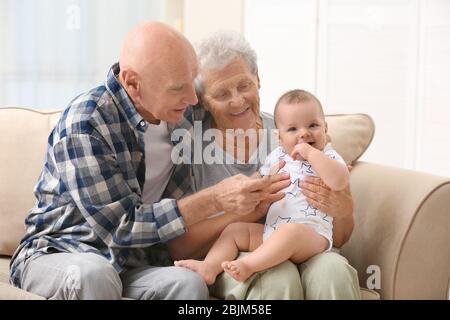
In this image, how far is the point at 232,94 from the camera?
1.91 meters

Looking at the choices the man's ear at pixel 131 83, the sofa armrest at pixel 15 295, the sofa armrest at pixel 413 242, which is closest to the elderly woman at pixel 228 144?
the sofa armrest at pixel 413 242

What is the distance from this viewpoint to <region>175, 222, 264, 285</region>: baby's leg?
171 cm

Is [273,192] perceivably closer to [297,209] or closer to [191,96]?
[297,209]

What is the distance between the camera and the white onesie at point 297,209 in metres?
1.75

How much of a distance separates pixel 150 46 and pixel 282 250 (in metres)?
0.59

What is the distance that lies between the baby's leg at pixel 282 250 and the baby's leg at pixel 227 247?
0.09 m

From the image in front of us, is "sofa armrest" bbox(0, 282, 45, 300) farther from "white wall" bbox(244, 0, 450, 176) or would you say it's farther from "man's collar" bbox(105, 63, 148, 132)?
"white wall" bbox(244, 0, 450, 176)

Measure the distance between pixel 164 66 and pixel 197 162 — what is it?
0.98ft

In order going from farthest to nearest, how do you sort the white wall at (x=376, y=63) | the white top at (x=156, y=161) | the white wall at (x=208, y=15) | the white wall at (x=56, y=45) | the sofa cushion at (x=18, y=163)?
the white wall at (x=208, y=15), the white wall at (x=56, y=45), the white wall at (x=376, y=63), the sofa cushion at (x=18, y=163), the white top at (x=156, y=161)

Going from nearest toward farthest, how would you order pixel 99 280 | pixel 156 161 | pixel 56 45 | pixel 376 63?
pixel 99 280 < pixel 156 161 < pixel 376 63 < pixel 56 45

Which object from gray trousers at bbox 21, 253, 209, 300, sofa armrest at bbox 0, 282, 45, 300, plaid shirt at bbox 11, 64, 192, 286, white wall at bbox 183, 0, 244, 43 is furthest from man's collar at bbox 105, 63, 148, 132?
white wall at bbox 183, 0, 244, 43

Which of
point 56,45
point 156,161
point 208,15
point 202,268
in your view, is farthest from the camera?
point 208,15

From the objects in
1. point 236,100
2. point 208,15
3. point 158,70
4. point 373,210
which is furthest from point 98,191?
point 208,15

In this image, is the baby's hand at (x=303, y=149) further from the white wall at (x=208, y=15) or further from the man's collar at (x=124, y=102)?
the white wall at (x=208, y=15)
